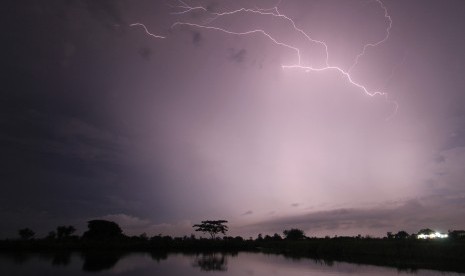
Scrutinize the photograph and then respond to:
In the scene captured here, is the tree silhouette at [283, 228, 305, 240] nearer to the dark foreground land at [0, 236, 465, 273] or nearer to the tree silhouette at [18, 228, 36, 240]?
the dark foreground land at [0, 236, 465, 273]

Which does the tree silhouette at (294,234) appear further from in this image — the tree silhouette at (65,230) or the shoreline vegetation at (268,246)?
the tree silhouette at (65,230)

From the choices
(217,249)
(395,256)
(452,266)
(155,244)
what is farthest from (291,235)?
(452,266)

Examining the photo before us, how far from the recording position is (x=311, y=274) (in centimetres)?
2475

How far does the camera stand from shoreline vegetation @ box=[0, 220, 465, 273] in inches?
1203

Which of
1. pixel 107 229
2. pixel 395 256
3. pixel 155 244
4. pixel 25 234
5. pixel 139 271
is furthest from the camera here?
pixel 25 234

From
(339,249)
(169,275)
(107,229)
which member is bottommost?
(169,275)

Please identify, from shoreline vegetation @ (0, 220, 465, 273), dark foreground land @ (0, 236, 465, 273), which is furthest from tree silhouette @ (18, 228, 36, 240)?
dark foreground land @ (0, 236, 465, 273)

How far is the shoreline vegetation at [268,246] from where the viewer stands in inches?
1203

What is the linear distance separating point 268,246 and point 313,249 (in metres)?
20.0

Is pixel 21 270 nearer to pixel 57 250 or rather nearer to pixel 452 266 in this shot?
pixel 57 250

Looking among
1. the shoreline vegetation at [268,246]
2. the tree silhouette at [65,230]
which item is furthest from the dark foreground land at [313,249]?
the tree silhouette at [65,230]

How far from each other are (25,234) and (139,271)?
59.2 metres

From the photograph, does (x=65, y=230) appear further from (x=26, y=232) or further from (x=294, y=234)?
(x=294, y=234)

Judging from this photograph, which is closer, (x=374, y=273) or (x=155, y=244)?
(x=374, y=273)
